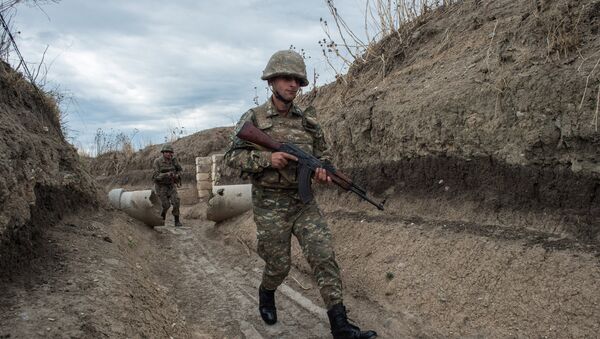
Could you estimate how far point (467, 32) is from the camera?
562 centimetres

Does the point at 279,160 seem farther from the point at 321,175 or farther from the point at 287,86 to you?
the point at 287,86

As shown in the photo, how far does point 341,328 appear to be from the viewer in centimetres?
304

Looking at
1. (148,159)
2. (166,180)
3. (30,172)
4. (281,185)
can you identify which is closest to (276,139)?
(281,185)

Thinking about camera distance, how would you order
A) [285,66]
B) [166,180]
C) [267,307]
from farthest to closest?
[166,180] → [267,307] → [285,66]

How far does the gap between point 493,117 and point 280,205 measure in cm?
204

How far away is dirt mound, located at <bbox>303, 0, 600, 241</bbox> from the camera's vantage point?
3244 mm

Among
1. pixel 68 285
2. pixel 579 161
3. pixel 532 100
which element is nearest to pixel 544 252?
pixel 579 161

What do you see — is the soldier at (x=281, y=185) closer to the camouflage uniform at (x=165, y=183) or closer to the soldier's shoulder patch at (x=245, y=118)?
the soldier's shoulder patch at (x=245, y=118)

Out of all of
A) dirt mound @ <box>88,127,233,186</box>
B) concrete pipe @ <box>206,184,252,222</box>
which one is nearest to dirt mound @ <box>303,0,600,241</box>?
concrete pipe @ <box>206,184,252,222</box>

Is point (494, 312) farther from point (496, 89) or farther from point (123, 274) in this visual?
point (123, 274)

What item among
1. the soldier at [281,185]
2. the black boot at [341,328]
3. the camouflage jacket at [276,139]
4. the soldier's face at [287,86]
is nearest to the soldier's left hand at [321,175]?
the soldier at [281,185]

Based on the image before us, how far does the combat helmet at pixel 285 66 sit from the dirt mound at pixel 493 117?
5.57 ft

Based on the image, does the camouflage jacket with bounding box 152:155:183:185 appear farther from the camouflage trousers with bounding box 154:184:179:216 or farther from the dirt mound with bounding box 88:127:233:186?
the dirt mound with bounding box 88:127:233:186

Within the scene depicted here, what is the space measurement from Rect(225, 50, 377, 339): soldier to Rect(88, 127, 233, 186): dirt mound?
12.1 m
